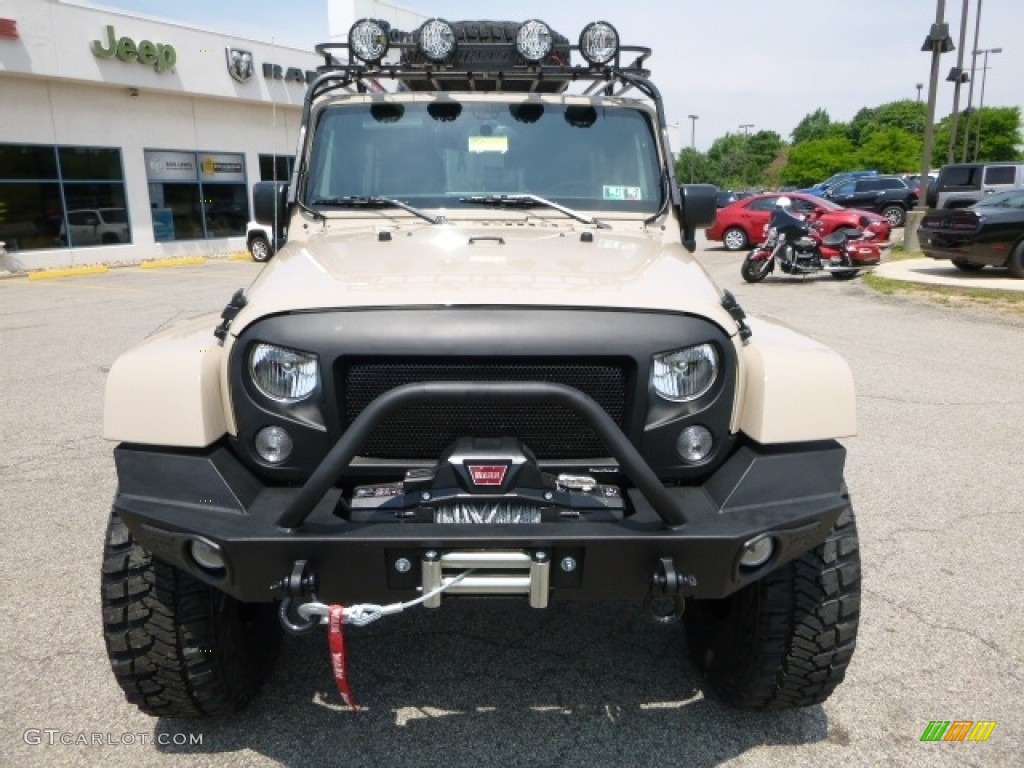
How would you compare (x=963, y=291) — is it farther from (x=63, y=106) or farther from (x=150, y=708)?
(x=63, y=106)

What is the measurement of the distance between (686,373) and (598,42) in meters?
2.26

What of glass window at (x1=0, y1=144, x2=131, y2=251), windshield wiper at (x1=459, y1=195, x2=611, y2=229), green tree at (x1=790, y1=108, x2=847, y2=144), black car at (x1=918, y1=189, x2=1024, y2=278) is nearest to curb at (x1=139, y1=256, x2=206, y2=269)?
glass window at (x1=0, y1=144, x2=131, y2=251)

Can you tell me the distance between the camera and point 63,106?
61.0 ft

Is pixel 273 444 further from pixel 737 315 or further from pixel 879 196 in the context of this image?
pixel 879 196

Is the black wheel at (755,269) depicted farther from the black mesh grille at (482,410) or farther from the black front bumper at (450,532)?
the black mesh grille at (482,410)

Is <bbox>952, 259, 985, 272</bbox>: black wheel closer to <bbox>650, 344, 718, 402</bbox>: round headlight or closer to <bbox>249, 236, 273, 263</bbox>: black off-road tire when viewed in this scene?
<bbox>249, 236, 273, 263</bbox>: black off-road tire

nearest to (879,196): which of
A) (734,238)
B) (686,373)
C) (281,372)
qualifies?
(734,238)

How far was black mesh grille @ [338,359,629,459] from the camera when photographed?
227 centimetres

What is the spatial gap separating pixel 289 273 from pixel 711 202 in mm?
1887

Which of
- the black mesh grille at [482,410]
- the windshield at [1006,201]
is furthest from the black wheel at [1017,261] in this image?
the black mesh grille at [482,410]

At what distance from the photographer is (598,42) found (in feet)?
12.8

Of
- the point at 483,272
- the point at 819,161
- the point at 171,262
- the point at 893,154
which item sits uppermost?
the point at 893,154

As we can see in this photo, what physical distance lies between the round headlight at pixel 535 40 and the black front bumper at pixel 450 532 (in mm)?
2381

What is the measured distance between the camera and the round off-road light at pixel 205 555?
2.11 m
